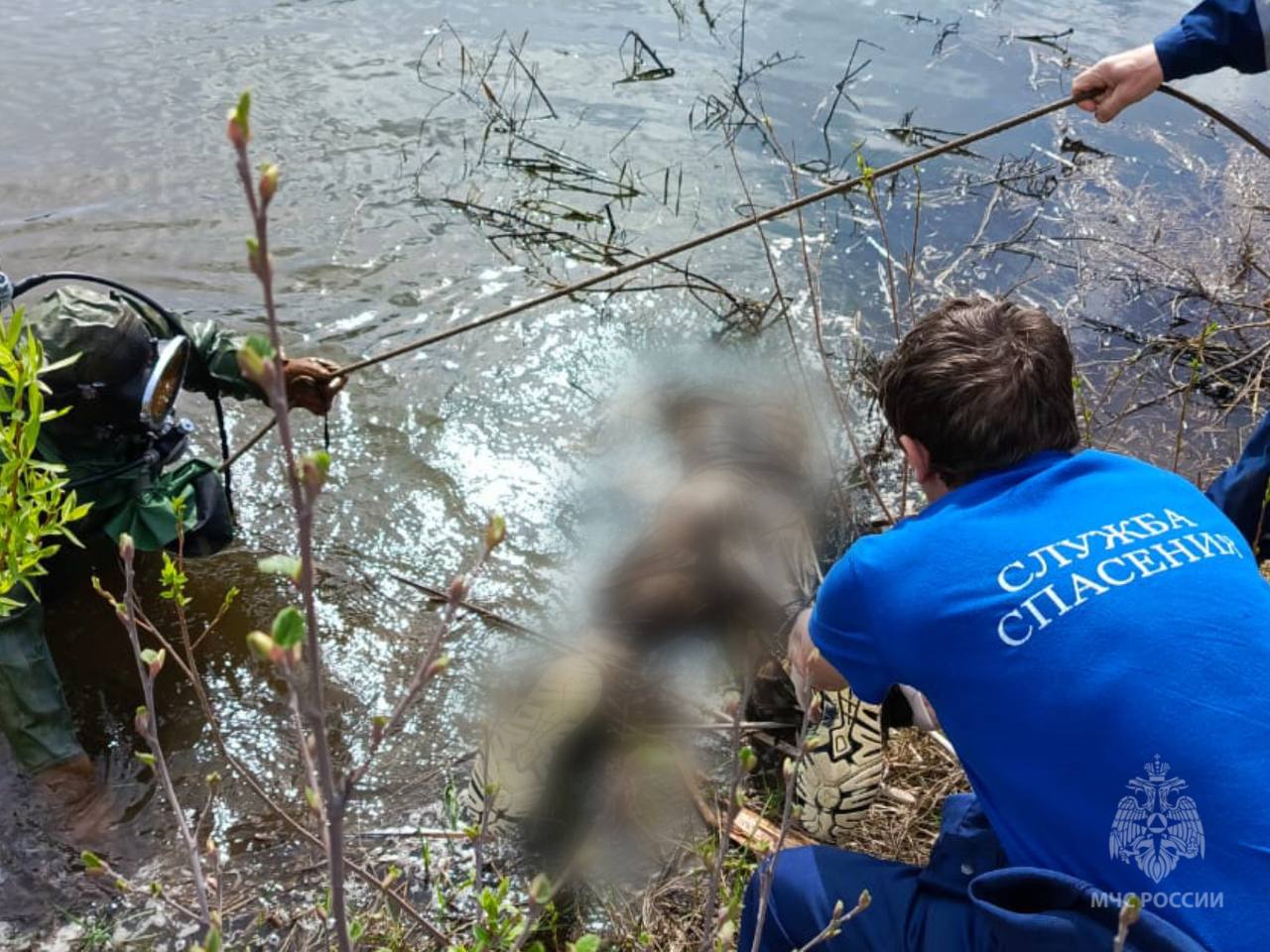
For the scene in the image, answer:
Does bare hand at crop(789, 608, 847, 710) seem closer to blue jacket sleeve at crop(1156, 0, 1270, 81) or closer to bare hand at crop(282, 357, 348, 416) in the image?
bare hand at crop(282, 357, 348, 416)

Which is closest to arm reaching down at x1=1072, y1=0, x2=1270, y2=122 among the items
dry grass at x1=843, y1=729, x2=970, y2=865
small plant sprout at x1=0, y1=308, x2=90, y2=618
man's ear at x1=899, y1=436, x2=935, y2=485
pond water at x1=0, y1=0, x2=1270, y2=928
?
man's ear at x1=899, y1=436, x2=935, y2=485

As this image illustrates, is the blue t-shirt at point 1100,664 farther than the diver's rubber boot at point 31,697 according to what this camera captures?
No

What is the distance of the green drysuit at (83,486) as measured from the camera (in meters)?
2.73

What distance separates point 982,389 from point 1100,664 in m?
0.56

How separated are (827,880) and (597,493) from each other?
7.94ft

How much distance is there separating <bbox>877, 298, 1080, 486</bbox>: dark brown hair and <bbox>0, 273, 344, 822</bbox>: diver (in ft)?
5.51

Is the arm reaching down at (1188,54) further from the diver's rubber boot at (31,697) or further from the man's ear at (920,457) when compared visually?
the diver's rubber boot at (31,697)

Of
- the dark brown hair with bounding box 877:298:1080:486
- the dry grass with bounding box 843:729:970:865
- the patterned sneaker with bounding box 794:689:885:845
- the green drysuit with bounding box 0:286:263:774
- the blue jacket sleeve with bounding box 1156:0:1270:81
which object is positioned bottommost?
the dry grass with bounding box 843:729:970:865

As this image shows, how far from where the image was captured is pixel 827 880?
6.23ft

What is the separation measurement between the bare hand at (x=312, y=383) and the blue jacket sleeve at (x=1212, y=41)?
8.04ft

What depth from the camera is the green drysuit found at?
8.95 ft

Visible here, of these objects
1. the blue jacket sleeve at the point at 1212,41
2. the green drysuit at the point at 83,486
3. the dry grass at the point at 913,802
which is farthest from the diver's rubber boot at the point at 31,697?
the blue jacket sleeve at the point at 1212,41

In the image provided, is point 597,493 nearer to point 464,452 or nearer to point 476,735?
point 464,452

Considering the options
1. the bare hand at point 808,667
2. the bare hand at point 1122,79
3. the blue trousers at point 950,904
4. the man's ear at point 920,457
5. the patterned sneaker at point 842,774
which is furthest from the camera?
the bare hand at point 1122,79
